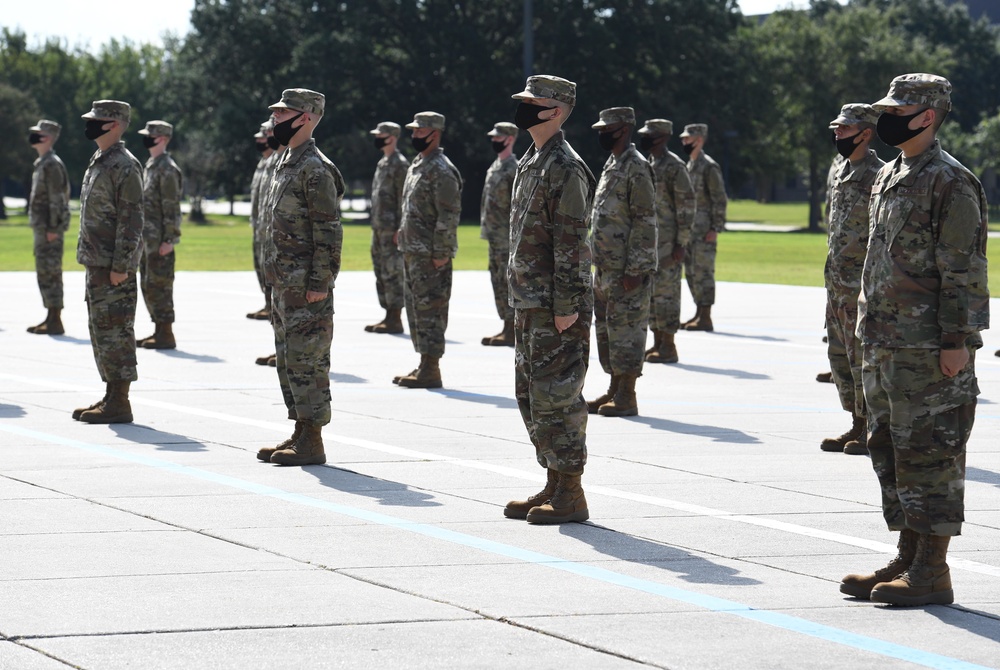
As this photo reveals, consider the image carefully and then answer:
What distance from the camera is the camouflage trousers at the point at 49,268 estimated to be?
17.0 metres

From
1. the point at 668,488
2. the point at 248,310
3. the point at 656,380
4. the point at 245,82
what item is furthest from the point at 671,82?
the point at 668,488

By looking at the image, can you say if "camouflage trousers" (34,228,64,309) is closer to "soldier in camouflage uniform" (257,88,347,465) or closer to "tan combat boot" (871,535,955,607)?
"soldier in camouflage uniform" (257,88,347,465)

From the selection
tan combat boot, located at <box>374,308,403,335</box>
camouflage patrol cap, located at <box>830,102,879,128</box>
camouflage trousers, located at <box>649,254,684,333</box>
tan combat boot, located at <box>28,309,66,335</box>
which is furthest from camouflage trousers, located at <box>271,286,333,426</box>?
tan combat boot, located at <box>28,309,66,335</box>

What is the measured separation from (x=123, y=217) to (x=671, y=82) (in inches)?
2065

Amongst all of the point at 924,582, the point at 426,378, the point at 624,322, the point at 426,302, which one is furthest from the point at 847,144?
the point at 426,378

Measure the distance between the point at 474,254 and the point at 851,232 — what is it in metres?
25.6

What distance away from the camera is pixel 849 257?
9938 mm

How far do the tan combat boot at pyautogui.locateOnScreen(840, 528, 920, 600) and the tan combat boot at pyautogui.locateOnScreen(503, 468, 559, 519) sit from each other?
189 cm

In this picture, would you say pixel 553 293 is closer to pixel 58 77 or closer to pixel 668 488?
pixel 668 488

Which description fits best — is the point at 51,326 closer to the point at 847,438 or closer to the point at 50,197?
the point at 50,197

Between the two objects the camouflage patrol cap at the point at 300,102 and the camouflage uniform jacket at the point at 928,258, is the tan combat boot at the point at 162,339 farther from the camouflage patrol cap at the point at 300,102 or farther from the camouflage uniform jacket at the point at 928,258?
the camouflage uniform jacket at the point at 928,258

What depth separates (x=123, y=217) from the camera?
10758 millimetres

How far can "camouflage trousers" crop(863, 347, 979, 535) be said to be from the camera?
6.09 metres

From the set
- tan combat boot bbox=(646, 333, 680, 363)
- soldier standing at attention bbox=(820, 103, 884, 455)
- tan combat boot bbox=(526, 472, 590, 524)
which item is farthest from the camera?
tan combat boot bbox=(646, 333, 680, 363)
